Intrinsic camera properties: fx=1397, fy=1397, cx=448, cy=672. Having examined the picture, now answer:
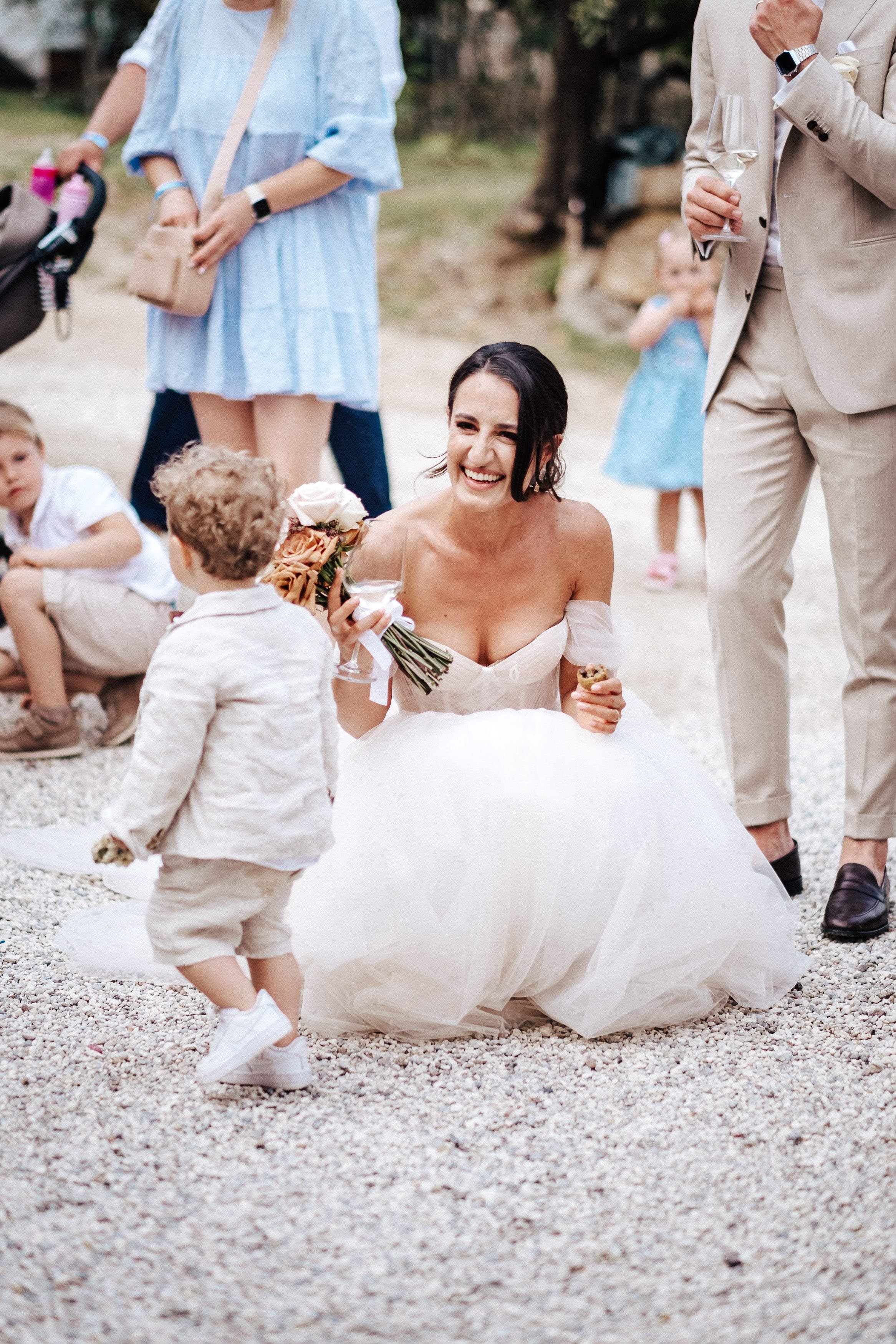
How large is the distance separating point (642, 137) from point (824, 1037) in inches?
506

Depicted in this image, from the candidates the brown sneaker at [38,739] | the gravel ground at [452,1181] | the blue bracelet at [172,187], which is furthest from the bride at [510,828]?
the brown sneaker at [38,739]

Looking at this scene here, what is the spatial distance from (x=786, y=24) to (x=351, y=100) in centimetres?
145

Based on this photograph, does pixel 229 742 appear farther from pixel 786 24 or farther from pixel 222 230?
pixel 222 230

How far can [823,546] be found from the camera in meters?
8.20

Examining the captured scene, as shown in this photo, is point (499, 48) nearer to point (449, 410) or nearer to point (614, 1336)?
point (449, 410)

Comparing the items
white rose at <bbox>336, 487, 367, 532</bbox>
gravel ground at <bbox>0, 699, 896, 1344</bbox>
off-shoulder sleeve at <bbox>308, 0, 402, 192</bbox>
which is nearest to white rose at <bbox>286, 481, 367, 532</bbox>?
white rose at <bbox>336, 487, 367, 532</bbox>

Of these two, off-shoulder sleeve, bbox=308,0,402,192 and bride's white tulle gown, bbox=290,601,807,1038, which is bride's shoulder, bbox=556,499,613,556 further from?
off-shoulder sleeve, bbox=308,0,402,192

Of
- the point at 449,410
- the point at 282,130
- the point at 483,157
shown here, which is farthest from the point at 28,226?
the point at 483,157

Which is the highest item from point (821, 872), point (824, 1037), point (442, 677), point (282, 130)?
point (282, 130)

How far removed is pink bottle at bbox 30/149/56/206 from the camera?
4.79m

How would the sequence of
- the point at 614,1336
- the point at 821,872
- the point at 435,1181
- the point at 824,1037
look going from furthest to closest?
the point at 821,872 → the point at 824,1037 → the point at 435,1181 → the point at 614,1336

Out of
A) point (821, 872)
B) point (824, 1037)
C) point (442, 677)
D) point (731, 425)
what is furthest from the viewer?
point (821, 872)

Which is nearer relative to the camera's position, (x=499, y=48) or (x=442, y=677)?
(x=442, y=677)

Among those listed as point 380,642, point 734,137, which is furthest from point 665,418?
point 380,642
